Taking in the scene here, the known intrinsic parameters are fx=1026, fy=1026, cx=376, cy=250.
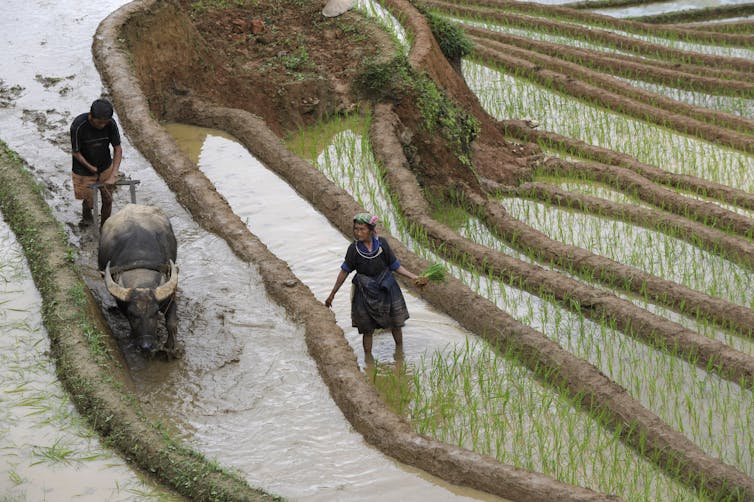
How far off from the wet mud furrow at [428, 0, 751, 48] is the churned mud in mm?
1775

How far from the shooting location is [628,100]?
50.3 ft

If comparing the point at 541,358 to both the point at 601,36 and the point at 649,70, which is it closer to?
the point at 649,70

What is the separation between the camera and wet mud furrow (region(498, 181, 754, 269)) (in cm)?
1049

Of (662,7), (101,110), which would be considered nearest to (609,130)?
(101,110)

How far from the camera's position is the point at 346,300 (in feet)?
30.1

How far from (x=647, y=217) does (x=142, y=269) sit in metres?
5.76

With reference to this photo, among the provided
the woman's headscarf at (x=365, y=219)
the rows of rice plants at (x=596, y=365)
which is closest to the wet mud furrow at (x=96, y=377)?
the rows of rice plants at (x=596, y=365)

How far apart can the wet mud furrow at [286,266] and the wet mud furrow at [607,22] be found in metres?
9.20

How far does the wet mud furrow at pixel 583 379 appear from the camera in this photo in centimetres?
710

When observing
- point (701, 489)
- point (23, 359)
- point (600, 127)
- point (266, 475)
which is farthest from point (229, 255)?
point (600, 127)

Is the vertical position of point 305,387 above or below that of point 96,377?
below

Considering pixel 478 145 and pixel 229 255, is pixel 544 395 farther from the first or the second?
pixel 478 145

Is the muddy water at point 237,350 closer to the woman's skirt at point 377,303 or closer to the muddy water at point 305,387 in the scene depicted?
the muddy water at point 305,387

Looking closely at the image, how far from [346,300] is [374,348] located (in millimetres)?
763
